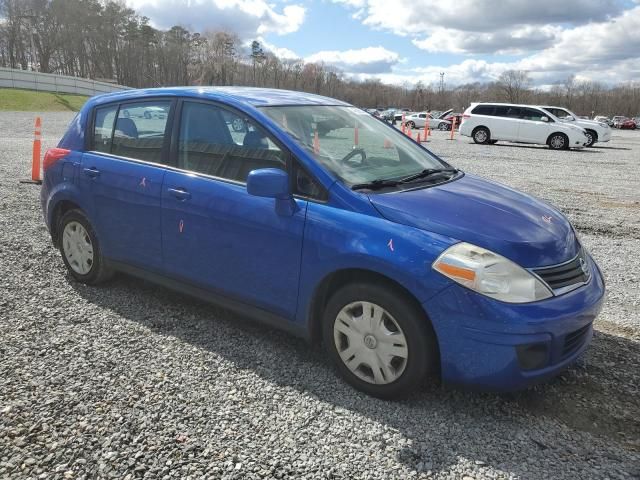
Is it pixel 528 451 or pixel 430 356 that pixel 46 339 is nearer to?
pixel 430 356

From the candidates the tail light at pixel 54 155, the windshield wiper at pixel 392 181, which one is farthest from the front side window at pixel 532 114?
the tail light at pixel 54 155

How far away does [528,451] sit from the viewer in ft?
8.74

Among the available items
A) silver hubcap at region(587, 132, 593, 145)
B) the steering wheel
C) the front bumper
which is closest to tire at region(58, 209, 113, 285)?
the steering wheel

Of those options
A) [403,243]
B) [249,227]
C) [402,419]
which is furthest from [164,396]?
[403,243]

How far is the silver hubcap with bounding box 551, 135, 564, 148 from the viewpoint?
21391 mm

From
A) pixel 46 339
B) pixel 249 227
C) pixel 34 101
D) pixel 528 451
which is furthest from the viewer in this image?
pixel 34 101

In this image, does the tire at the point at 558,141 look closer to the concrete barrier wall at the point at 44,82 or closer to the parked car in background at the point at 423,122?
the parked car in background at the point at 423,122

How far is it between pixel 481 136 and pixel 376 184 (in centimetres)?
2133

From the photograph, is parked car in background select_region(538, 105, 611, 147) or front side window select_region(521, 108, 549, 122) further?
parked car in background select_region(538, 105, 611, 147)

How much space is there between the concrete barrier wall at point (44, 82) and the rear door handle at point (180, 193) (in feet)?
131

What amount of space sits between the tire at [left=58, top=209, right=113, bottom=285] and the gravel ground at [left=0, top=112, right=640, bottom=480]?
170 millimetres

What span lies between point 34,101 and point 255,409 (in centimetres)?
3844

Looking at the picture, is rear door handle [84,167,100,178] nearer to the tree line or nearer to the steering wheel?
the steering wheel

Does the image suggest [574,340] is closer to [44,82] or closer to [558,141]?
[558,141]
